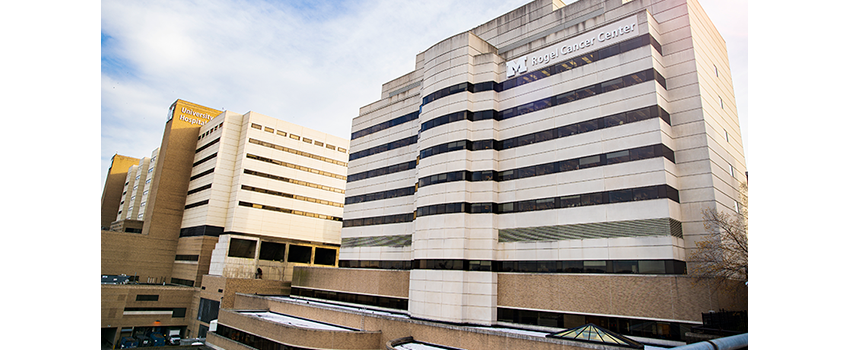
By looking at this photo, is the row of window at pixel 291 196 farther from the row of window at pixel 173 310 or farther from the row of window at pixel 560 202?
the row of window at pixel 560 202

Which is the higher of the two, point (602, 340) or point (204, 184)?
point (204, 184)

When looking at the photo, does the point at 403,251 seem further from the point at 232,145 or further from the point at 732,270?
the point at 232,145

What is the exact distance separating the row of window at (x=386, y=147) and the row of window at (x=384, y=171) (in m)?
2.78

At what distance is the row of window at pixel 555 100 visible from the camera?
124 feet

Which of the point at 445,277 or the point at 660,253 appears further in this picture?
the point at 445,277

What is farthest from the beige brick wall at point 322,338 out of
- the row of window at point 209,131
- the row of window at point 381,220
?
the row of window at point 209,131

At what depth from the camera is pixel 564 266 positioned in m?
37.5

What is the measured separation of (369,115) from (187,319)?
50.8 m

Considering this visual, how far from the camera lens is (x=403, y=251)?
172ft

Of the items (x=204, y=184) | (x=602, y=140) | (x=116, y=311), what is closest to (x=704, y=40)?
(x=602, y=140)

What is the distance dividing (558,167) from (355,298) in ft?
105

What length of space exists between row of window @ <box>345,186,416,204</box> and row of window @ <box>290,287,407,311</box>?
1331 cm

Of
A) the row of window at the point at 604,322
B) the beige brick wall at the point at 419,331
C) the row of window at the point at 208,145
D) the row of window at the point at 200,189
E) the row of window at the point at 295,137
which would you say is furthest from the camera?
the row of window at the point at 208,145

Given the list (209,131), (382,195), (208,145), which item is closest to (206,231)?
(208,145)
